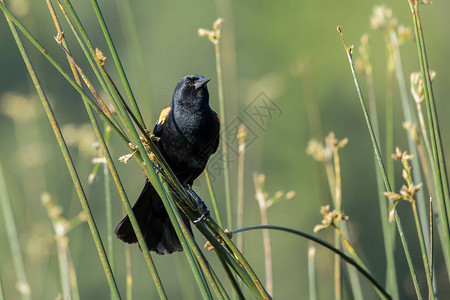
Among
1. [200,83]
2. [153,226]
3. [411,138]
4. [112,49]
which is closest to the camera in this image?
[112,49]

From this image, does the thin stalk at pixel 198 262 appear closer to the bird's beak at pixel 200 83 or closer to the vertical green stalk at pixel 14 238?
the vertical green stalk at pixel 14 238

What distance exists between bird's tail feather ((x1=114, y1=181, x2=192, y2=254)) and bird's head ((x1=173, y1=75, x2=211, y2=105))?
501mm

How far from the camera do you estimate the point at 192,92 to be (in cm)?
302

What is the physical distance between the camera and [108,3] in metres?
13.1

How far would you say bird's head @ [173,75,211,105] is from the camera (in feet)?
9.83

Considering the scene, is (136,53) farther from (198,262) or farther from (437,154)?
(437,154)

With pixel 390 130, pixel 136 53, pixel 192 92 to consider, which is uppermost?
pixel 136 53

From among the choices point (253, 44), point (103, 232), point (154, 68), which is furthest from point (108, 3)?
point (103, 232)

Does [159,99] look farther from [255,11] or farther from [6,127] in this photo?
[255,11]

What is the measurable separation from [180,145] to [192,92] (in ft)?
1.09

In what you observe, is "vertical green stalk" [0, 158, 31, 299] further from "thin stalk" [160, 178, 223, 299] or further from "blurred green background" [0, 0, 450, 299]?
"blurred green background" [0, 0, 450, 299]

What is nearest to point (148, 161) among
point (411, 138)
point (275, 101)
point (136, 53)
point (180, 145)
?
point (136, 53)

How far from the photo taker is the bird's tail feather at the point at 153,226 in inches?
99.4

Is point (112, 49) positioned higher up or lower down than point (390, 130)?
higher up
